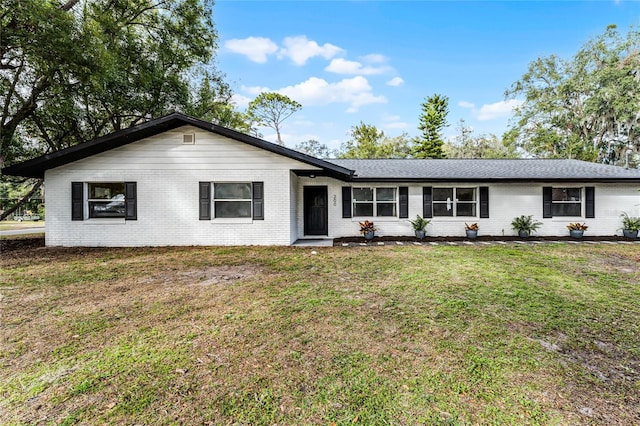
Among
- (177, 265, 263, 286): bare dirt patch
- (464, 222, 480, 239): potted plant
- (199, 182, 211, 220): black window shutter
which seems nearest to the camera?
(177, 265, 263, 286): bare dirt patch

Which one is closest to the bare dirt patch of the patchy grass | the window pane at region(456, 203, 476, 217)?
the patchy grass

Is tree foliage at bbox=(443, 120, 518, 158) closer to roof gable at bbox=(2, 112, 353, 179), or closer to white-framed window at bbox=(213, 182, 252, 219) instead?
roof gable at bbox=(2, 112, 353, 179)

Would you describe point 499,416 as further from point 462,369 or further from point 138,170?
point 138,170

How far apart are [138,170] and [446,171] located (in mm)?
10791

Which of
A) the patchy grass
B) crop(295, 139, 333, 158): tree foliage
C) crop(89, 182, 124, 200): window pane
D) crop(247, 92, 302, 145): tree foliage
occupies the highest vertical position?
crop(247, 92, 302, 145): tree foliage

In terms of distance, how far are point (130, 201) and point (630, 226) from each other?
1699cm

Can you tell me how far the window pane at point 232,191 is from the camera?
28.9ft

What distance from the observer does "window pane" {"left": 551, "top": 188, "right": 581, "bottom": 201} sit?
414 inches

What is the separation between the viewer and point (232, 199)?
883cm

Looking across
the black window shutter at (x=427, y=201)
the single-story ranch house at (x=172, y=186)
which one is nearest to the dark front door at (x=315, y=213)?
the single-story ranch house at (x=172, y=186)

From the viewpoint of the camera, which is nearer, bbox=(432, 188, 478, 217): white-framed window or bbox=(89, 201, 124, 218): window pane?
bbox=(89, 201, 124, 218): window pane

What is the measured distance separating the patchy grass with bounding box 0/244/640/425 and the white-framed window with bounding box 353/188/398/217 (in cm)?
527

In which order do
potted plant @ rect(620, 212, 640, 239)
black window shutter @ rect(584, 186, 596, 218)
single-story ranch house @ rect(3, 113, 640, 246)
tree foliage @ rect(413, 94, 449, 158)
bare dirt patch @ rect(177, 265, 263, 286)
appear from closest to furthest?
bare dirt patch @ rect(177, 265, 263, 286) < single-story ranch house @ rect(3, 113, 640, 246) < potted plant @ rect(620, 212, 640, 239) < black window shutter @ rect(584, 186, 596, 218) < tree foliage @ rect(413, 94, 449, 158)

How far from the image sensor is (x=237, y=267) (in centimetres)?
601
